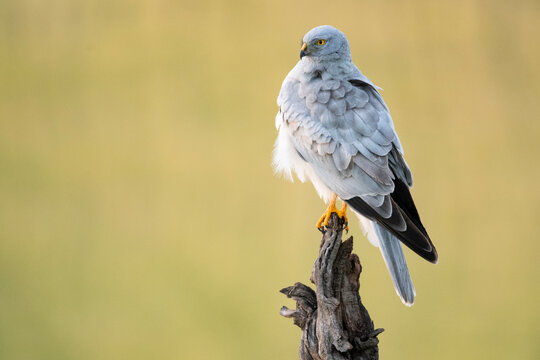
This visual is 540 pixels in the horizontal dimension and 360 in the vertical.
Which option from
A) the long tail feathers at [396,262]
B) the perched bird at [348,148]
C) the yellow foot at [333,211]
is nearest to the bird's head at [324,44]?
the perched bird at [348,148]

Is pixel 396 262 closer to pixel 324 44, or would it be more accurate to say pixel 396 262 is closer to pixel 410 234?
pixel 410 234

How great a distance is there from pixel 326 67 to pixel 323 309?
130cm

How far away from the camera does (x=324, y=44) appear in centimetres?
315

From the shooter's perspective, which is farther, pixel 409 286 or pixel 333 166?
pixel 333 166

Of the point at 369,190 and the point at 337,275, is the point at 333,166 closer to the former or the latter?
the point at 369,190

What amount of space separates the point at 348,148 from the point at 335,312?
84 centimetres

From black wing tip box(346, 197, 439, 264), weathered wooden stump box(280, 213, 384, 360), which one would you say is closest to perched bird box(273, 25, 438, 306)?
black wing tip box(346, 197, 439, 264)

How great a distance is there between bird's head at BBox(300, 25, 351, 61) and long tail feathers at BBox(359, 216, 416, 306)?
93cm

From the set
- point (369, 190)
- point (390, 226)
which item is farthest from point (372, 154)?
point (390, 226)

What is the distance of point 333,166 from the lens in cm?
303

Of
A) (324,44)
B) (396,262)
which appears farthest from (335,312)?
(324,44)

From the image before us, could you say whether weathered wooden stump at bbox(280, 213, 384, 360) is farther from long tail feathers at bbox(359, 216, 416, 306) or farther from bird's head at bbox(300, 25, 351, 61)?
bird's head at bbox(300, 25, 351, 61)

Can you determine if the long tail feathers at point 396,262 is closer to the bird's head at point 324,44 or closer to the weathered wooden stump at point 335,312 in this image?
the weathered wooden stump at point 335,312

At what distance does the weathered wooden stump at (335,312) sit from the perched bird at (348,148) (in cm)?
21
